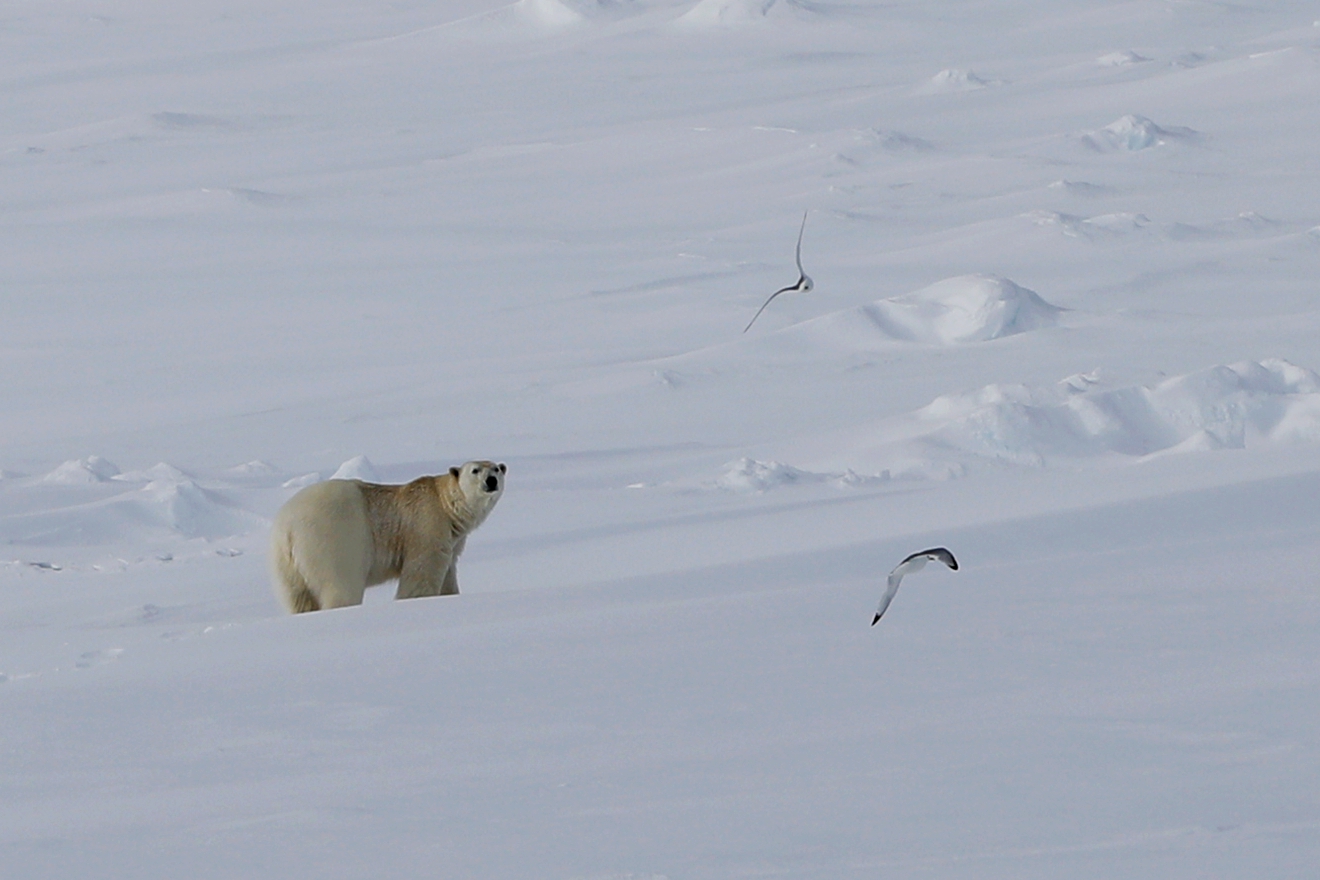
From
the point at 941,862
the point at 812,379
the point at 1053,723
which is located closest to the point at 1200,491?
the point at 1053,723

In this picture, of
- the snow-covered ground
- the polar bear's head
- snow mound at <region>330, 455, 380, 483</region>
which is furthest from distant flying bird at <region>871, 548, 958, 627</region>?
snow mound at <region>330, 455, 380, 483</region>

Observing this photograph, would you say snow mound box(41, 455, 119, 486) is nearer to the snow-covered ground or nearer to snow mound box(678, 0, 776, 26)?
the snow-covered ground

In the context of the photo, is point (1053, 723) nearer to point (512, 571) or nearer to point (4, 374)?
point (512, 571)

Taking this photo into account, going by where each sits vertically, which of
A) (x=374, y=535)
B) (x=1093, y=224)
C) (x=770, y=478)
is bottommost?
(x=1093, y=224)

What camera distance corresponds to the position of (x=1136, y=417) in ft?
26.3

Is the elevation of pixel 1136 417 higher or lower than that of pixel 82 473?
lower

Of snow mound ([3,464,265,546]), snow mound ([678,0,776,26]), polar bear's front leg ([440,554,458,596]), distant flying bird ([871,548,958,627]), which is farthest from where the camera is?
snow mound ([678,0,776,26])

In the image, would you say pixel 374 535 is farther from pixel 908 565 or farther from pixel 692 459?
pixel 692 459

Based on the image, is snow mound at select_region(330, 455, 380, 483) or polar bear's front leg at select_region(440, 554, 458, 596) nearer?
polar bear's front leg at select_region(440, 554, 458, 596)

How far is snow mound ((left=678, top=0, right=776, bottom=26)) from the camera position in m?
27.5

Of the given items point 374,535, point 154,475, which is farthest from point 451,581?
point 154,475

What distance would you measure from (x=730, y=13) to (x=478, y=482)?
2349 cm

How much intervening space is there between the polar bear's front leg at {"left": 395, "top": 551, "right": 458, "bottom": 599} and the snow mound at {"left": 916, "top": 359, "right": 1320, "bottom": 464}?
3.17 metres

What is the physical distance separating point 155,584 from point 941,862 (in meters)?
3.81
